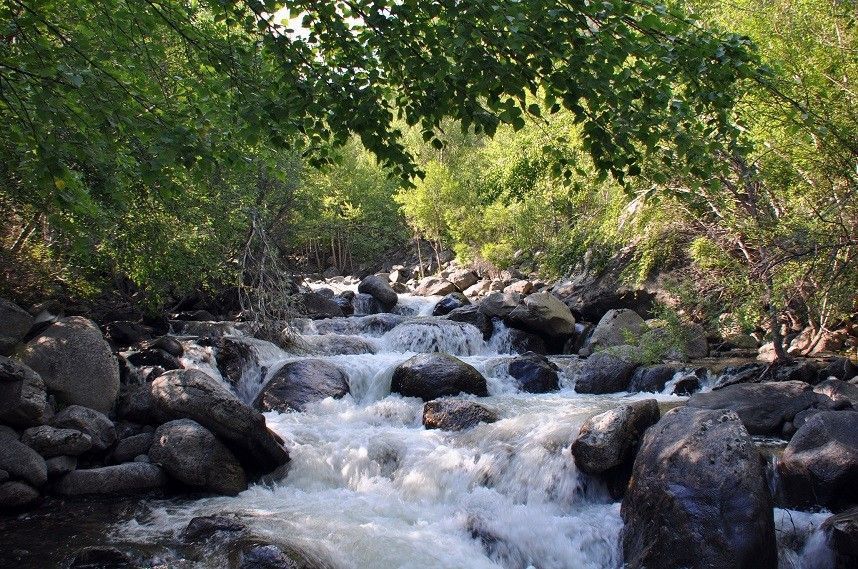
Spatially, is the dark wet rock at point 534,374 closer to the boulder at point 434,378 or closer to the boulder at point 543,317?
the boulder at point 434,378

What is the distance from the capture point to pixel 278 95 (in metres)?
4.96

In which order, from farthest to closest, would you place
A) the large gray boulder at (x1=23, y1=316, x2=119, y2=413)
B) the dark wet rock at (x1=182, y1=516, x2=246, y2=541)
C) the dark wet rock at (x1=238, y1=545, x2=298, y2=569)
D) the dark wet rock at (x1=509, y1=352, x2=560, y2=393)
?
1. the dark wet rock at (x1=509, y1=352, x2=560, y2=393)
2. the large gray boulder at (x1=23, y1=316, x2=119, y2=413)
3. the dark wet rock at (x1=182, y1=516, x2=246, y2=541)
4. the dark wet rock at (x1=238, y1=545, x2=298, y2=569)

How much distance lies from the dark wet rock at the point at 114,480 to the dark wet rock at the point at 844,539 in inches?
304

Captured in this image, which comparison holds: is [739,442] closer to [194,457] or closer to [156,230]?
[194,457]

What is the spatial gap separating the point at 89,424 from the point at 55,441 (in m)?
0.67

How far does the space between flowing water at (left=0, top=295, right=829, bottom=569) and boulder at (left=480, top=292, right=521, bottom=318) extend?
7795mm

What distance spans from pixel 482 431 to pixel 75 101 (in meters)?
7.00

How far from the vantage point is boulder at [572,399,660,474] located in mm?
7453

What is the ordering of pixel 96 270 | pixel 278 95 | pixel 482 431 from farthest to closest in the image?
pixel 96 270 < pixel 482 431 < pixel 278 95

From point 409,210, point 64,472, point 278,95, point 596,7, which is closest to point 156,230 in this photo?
point 64,472

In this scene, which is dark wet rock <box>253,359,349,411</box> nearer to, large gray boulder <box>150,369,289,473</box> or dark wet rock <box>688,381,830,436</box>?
large gray boulder <box>150,369,289,473</box>

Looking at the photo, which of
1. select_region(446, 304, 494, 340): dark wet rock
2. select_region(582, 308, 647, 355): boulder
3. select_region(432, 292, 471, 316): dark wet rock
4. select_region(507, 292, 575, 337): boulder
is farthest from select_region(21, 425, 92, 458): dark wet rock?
select_region(432, 292, 471, 316): dark wet rock

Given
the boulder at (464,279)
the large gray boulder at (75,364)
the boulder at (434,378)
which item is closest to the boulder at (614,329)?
the boulder at (434,378)

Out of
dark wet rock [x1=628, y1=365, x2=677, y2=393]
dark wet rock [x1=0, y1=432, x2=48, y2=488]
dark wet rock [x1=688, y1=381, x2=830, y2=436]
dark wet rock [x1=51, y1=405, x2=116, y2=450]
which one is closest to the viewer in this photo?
dark wet rock [x1=0, y1=432, x2=48, y2=488]
